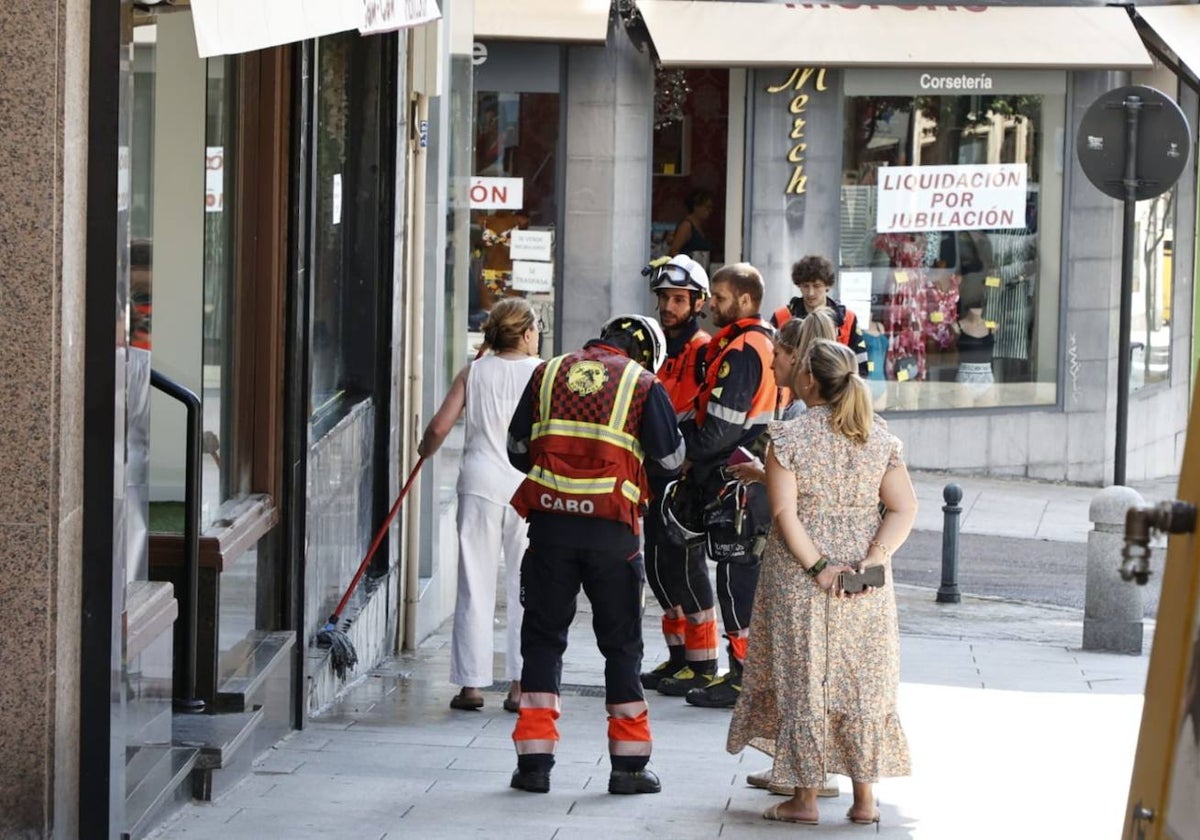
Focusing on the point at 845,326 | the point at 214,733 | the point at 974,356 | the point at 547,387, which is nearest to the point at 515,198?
the point at 974,356

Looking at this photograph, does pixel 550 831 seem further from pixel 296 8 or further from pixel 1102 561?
pixel 1102 561

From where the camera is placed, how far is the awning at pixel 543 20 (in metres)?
16.4

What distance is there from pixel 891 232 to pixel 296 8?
40.2 feet

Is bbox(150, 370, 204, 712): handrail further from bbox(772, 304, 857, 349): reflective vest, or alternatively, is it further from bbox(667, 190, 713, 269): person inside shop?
bbox(667, 190, 713, 269): person inside shop

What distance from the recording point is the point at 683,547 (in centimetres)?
863

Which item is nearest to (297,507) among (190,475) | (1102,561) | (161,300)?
(161,300)

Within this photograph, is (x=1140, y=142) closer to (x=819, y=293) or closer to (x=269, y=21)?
(x=819, y=293)

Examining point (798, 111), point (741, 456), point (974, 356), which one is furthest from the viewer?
point (974, 356)

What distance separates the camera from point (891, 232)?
1755cm

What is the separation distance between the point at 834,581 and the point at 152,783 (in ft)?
7.11

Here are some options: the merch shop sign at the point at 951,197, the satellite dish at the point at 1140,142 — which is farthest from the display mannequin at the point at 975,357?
the satellite dish at the point at 1140,142

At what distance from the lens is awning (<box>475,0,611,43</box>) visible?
1638 cm

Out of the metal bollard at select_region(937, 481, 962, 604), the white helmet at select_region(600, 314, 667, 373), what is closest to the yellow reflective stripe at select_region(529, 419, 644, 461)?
the white helmet at select_region(600, 314, 667, 373)

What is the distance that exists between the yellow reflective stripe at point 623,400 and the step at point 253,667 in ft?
5.13
